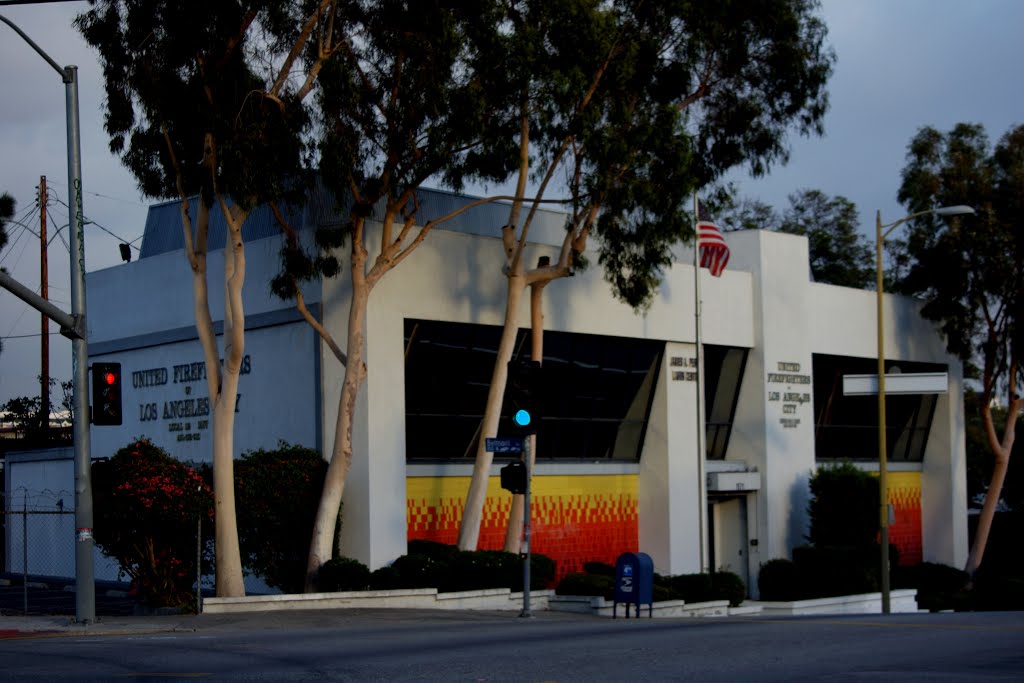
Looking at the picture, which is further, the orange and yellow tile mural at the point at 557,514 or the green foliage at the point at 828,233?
the green foliage at the point at 828,233

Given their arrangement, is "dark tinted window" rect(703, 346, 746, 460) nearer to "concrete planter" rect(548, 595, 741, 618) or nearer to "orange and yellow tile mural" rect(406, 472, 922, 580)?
"orange and yellow tile mural" rect(406, 472, 922, 580)

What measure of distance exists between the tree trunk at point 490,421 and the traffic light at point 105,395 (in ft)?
29.3

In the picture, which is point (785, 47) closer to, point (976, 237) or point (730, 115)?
point (730, 115)

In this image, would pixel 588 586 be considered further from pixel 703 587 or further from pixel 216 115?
pixel 216 115

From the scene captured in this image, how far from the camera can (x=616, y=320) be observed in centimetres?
3366

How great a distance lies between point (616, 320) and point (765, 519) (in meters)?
7.97

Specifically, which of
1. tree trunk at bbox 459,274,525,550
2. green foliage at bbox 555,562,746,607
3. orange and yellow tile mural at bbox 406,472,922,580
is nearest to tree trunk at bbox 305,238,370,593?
tree trunk at bbox 459,274,525,550

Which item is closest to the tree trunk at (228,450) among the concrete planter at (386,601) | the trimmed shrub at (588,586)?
the concrete planter at (386,601)

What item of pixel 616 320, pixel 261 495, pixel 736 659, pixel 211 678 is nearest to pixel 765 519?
pixel 616 320

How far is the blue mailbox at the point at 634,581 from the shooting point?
2423cm

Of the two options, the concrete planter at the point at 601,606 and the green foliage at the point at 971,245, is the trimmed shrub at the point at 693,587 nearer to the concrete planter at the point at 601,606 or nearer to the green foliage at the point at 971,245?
the concrete planter at the point at 601,606

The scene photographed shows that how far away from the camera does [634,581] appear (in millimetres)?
24328

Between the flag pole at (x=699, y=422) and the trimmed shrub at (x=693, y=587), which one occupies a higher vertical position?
the flag pole at (x=699, y=422)

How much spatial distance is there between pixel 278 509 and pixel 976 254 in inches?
1018
